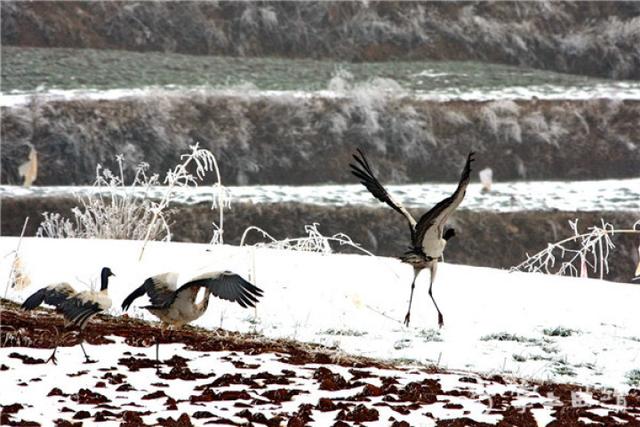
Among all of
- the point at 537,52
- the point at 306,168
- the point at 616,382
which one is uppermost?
the point at 537,52

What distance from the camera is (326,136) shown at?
29141 mm

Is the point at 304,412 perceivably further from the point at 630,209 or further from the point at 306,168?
the point at 306,168

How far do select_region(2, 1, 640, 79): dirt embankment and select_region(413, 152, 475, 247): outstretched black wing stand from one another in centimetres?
2715

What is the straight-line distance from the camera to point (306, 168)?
28.5 m

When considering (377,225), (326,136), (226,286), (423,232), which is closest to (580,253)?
(423,232)

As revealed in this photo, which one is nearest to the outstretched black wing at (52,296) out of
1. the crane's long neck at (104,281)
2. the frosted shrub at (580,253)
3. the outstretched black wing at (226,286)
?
the crane's long neck at (104,281)

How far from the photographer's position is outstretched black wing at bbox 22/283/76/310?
7.93 meters

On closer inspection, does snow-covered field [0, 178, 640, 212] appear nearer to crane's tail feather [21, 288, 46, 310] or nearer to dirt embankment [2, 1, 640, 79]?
dirt embankment [2, 1, 640, 79]

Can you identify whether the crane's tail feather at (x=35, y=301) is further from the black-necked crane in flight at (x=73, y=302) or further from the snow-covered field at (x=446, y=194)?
the snow-covered field at (x=446, y=194)

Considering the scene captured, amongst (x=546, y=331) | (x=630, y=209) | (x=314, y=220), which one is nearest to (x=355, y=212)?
(x=314, y=220)

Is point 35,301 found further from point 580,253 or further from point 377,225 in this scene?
point 377,225

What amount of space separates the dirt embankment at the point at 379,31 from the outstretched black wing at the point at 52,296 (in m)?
28.8

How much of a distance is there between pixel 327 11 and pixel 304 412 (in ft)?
104

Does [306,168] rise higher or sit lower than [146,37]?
lower
